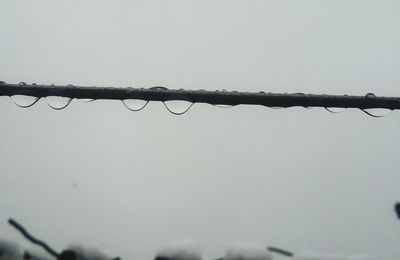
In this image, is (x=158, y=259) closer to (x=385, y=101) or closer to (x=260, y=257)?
(x=260, y=257)

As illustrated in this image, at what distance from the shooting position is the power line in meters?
1.75

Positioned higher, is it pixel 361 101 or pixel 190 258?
pixel 361 101

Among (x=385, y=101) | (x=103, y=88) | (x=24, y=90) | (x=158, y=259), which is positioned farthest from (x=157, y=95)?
(x=158, y=259)

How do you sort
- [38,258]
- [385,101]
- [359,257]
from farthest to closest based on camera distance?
[359,257], [38,258], [385,101]

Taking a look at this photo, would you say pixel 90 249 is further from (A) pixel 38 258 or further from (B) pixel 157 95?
(B) pixel 157 95

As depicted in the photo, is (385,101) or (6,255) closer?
(385,101)

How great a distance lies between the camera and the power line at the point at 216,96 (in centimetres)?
175

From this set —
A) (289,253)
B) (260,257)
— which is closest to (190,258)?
(260,257)

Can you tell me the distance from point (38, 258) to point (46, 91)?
3.97 meters

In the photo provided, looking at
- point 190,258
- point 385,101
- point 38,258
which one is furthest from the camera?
point 190,258

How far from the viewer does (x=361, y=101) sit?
183cm

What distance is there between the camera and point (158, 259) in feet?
16.4

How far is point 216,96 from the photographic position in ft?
5.74

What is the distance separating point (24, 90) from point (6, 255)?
13.9 feet
